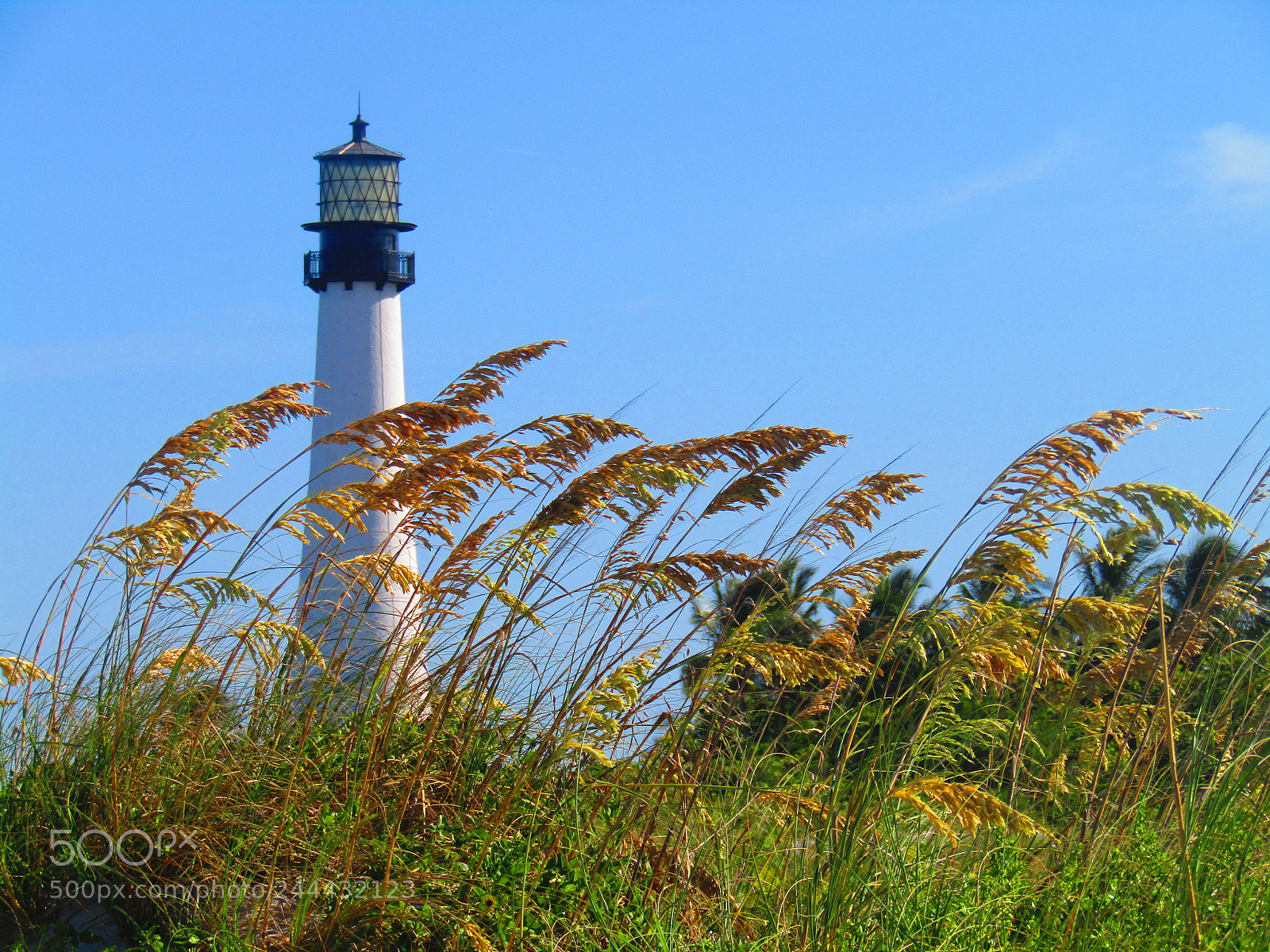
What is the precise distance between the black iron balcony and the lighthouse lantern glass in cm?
87

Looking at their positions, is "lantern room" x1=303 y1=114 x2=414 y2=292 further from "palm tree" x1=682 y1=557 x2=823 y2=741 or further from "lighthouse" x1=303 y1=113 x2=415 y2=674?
"palm tree" x1=682 y1=557 x2=823 y2=741

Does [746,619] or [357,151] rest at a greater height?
[357,151]

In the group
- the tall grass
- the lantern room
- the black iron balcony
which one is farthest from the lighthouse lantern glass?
the tall grass

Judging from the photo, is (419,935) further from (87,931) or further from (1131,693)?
(1131,693)

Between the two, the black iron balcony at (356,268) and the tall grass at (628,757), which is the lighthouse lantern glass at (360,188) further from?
the tall grass at (628,757)

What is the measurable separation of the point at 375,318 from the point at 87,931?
18349 mm

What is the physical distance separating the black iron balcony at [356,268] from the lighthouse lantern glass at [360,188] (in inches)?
34.2

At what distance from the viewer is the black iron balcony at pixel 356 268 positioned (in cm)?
2175

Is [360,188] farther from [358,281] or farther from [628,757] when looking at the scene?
[628,757]

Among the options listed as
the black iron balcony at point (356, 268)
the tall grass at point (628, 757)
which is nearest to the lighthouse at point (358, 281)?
the black iron balcony at point (356, 268)

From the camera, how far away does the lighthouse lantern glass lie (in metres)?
22.5

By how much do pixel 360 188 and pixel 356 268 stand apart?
6.14 ft

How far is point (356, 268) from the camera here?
21750 millimetres

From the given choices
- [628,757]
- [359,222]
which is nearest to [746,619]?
[628,757]
